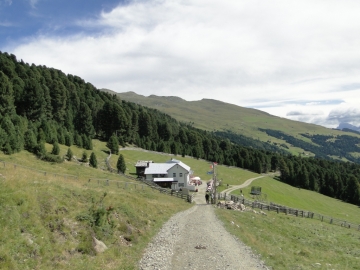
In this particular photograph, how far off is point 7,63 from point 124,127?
4961cm

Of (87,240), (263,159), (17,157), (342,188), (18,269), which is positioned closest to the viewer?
(18,269)

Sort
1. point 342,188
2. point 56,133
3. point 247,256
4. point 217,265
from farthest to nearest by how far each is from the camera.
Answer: point 342,188, point 56,133, point 247,256, point 217,265

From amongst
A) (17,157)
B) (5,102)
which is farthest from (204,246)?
(5,102)

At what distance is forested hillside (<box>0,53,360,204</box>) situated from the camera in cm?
6519

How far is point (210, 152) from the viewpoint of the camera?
5999 inches

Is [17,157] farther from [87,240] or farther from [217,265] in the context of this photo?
A: [217,265]

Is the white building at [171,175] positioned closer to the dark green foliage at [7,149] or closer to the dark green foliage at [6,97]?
the dark green foliage at [7,149]

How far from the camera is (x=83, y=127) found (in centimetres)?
10850

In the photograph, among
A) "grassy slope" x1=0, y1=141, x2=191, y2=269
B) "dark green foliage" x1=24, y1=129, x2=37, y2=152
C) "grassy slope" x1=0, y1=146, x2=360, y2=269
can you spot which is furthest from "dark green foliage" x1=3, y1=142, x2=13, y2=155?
"grassy slope" x1=0, y1=141, x2=191, y2=269

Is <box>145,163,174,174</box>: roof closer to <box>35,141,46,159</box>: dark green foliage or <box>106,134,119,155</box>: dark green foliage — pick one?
<box>106,134,119,155</box>: dark green foliage

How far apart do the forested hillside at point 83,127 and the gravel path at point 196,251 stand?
4069 centimetres

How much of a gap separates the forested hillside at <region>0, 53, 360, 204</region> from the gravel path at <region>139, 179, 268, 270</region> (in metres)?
40.7

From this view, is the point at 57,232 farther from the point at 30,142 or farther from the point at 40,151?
the point at 30,142

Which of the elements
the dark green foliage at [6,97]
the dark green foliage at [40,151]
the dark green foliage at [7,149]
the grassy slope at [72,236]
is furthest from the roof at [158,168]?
the grassy slope at [72,236]
